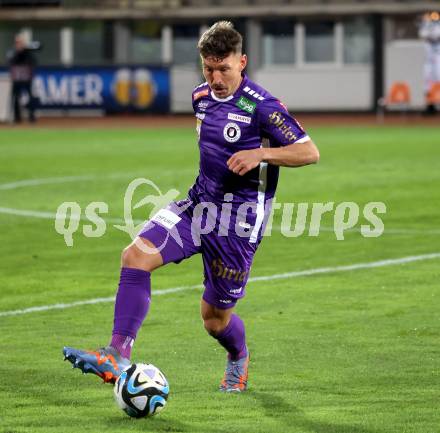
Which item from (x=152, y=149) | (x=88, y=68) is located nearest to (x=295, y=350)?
(x=152, y=149)

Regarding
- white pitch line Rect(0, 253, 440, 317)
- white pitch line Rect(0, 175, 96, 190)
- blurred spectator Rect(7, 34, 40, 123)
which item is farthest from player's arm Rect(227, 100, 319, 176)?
blurred spectator Rect(7, 34, 40, 123)

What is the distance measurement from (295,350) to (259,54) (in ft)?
123

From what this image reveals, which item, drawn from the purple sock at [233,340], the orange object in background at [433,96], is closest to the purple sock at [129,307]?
the purple sock at [233,340]

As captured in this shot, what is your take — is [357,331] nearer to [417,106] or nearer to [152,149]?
[152,149]

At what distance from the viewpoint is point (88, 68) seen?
39.7 m

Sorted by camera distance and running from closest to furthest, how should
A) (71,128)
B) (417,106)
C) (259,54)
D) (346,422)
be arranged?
1. (346,422)
2. (71,128)
3. (417,106)
4. (259,54)

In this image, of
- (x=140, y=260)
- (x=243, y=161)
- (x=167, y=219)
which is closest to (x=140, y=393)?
(x=140, y=260)

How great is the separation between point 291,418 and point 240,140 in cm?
159

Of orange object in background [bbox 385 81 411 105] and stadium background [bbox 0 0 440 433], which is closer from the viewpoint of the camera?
stadium background [bbox 0 0 440 433]

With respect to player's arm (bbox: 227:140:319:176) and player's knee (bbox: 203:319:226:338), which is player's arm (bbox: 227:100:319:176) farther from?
player's knee (bbox: 203:319:226:338)

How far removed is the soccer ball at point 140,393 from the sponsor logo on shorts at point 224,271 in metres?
0.83

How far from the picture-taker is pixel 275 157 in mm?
7195

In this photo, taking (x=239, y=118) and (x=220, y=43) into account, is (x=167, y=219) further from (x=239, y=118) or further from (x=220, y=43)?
(x=220, y=43)

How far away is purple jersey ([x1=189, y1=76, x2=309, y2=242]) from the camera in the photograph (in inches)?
291
